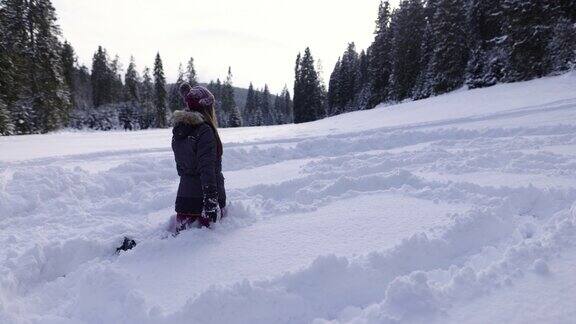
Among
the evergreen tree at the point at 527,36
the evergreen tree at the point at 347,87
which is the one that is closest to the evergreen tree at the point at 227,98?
the evergreen tree at the point at 347,87

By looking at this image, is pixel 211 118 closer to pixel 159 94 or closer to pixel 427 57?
pixel 427 57

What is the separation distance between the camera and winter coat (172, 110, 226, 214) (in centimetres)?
455

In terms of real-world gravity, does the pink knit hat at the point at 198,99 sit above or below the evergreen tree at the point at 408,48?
below

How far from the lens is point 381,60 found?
4659 cm

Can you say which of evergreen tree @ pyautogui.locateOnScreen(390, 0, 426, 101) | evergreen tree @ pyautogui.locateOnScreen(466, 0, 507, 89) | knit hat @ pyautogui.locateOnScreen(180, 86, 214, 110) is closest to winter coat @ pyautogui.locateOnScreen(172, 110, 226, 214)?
knit hat @ pyautogui.locateOnScreen(180, 86, 214, 110)

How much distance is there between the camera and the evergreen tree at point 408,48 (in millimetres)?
41125

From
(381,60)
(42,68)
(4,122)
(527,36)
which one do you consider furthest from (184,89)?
(381,60)

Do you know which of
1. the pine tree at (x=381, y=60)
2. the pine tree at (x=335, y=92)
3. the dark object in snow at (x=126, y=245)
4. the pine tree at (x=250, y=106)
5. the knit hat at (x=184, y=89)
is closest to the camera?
the dark object in snow at (x=126, y=245)

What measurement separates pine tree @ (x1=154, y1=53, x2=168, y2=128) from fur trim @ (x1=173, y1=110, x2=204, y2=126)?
5714 cm

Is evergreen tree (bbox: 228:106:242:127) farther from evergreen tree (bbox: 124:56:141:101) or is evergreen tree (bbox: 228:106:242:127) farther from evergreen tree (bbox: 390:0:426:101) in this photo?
evergreen tree (bbox: 390:0:426:101)

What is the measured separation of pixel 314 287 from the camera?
329 centimetres

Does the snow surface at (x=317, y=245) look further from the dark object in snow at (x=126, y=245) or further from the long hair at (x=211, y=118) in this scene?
the long hair at (x=211, y=118)

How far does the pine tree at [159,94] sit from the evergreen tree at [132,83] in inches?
422

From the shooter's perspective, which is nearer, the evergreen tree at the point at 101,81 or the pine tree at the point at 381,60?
the pine tree at the point at 381,60
